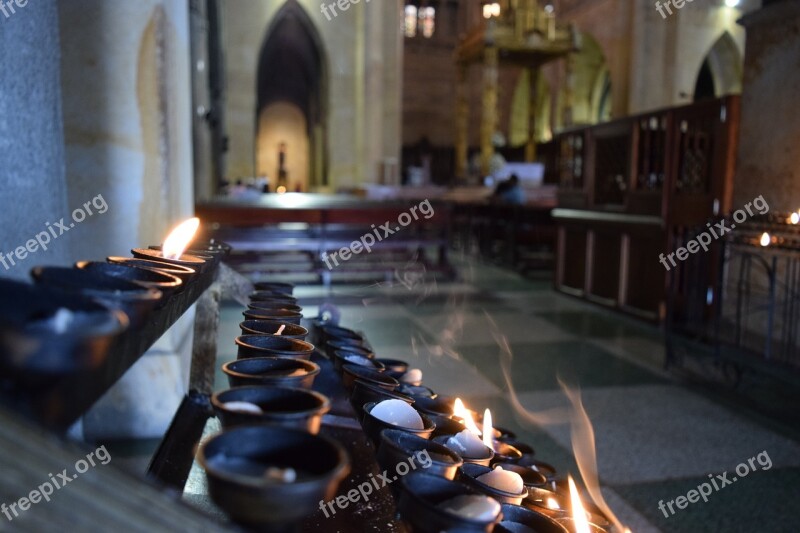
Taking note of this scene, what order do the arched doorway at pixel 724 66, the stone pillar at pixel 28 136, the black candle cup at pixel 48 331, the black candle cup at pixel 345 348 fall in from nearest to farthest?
the black candle cup at pixel 48 331 < the black candle cup at pixel 345 348 < the stone pillar at pixel 28 136 < the arched doorway at pixel 724 66

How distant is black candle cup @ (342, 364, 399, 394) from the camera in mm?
1670

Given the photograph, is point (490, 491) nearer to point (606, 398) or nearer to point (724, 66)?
point (606, 398)

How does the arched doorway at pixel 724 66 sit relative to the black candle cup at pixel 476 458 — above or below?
above

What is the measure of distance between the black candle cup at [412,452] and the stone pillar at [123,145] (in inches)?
96.7

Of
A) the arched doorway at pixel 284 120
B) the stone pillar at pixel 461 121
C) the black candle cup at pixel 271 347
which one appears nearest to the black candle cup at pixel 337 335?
the black candle cup at pixel 271 347

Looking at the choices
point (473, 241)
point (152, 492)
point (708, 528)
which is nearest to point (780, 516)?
point (708, 528)

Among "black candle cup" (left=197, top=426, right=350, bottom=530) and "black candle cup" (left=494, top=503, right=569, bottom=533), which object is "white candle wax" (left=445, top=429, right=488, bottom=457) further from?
"black candle cup" (left=197, top=426, right=350, bottom=530)

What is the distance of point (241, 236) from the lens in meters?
7.93

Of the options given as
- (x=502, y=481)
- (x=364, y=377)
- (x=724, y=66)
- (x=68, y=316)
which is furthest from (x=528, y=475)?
(x=724, y=66)

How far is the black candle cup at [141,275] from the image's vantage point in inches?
43.8

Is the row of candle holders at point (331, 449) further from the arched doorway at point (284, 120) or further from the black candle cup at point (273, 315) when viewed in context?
the arched doorway at point (284, 120)

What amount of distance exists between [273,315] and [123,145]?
80.3 inches

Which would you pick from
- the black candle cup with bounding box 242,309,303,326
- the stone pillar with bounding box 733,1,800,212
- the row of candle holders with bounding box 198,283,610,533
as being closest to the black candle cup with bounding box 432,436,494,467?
the row of candle holders with bounding box 198,283,610,533

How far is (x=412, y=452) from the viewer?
1.24 meters
